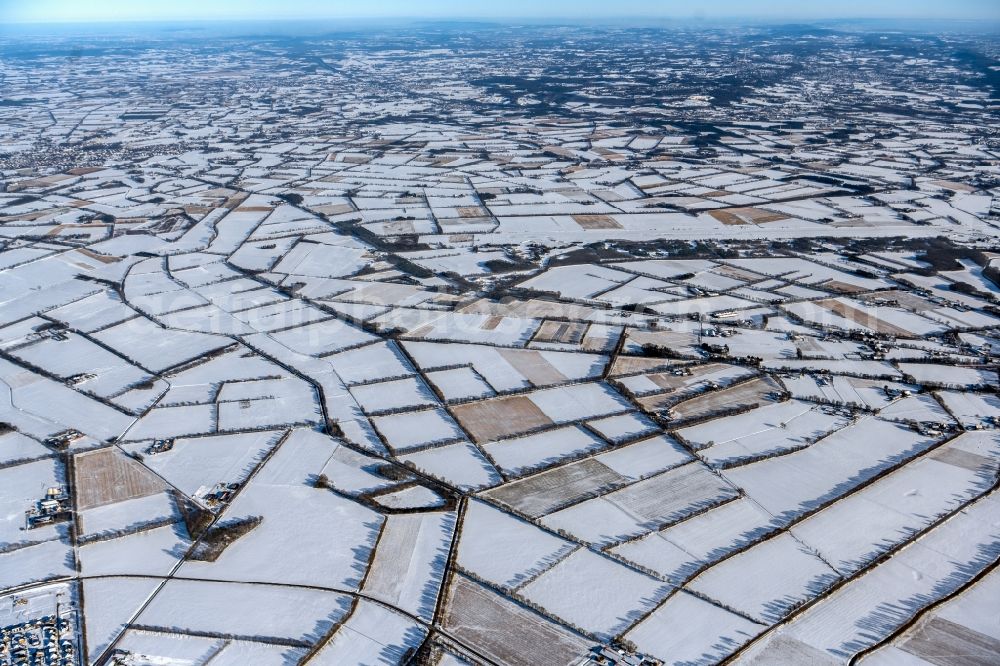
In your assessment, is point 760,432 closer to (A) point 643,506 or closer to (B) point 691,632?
(A) point 643,506

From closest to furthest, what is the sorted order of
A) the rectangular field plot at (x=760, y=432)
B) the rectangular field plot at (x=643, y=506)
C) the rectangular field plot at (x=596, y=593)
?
the rectangular field plot at (x=596, y=593)
the rectangular field plot at (x=643, y=506)
the rectangular field plot at (x=760, y=432)

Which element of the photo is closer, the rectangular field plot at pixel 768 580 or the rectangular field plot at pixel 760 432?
the rectangular field plot at pixel 768 580

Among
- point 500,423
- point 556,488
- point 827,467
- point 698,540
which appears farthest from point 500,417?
point 827,467

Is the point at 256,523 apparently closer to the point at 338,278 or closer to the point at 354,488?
the point at 354,488

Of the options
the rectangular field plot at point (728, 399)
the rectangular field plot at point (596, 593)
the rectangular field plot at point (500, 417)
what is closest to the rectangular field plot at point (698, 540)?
the rectangular field plot at point (596, 593)

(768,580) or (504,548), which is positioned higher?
(504,548)

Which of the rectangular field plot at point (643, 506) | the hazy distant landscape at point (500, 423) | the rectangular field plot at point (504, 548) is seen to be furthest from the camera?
the rectangular field plot at point (643, 506)

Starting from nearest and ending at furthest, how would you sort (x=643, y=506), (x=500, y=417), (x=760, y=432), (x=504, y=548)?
(x=504, y=548), (x=643, y=506), (x=760, y=432), (x=500, y=417)

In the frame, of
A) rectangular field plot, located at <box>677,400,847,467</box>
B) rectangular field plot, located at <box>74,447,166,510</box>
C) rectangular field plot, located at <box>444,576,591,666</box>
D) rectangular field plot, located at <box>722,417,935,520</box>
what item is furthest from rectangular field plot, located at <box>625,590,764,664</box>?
rectangular field plot, located at <box>74,447,166,510</box>

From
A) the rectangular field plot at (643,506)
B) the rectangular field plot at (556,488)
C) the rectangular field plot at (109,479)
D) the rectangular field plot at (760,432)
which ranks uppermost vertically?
the rectangular field plot at (109,479)

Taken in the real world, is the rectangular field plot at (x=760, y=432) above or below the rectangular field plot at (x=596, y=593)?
above

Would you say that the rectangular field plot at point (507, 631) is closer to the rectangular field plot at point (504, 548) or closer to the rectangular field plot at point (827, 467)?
the rectangular field plot at point (504, 548)

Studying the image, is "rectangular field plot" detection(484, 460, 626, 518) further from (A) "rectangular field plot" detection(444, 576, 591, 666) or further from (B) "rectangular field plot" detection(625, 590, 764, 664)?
(B) "rectangular field plot" detection(625, 590, 764, 664)
